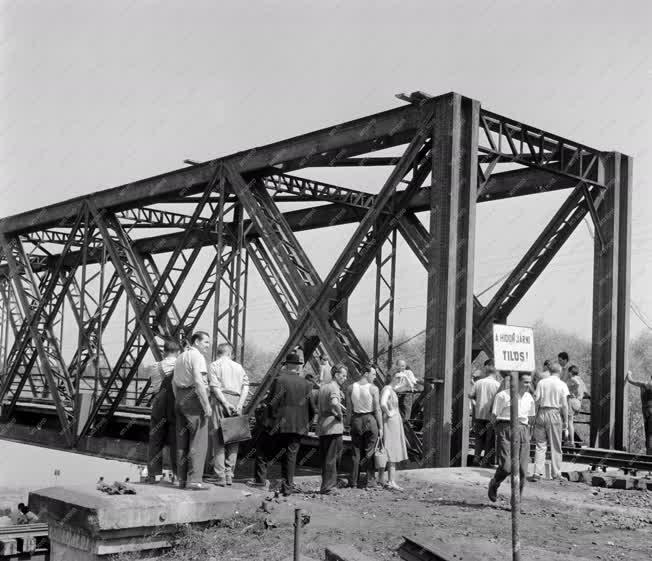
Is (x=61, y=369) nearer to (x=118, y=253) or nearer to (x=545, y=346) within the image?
(x=118, y=253)

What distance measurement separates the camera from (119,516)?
7.98 meters

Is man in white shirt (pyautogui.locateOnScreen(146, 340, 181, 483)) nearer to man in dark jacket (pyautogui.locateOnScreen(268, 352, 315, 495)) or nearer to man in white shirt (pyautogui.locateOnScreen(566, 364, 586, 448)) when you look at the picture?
man in dark jacket (pyautogui.locateOnScreen(268, 352, 315, 495))

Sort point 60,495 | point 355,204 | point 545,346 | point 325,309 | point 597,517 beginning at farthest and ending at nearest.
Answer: point 545,346 → point 355,204 → point 325,309 → point 597,517 → point 60,495

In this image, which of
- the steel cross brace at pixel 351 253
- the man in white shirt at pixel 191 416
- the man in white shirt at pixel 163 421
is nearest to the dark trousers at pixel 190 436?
the man in white shirt at pixel 191 416

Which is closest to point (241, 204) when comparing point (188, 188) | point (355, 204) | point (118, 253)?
point (188, 188)

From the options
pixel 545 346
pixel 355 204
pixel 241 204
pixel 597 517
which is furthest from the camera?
pixel 545 346

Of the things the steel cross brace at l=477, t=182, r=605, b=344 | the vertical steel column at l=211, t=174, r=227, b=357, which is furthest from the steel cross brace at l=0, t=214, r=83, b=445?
the steel cross brace at l=477, t=182, r=605, b=344

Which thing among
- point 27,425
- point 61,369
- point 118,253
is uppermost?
point 118,253

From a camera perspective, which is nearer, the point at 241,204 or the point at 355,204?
the point at 241,204

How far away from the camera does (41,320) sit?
2444 cm

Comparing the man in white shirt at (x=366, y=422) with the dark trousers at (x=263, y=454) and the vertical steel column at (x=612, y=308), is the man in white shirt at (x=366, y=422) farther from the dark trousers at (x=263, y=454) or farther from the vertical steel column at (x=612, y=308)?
the vertical steel column at (x=612, y=308)

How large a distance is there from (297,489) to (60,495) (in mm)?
3736

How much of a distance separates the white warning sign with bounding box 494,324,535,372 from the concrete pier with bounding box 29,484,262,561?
315 centimetres

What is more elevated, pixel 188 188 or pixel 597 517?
pixel 188 188
